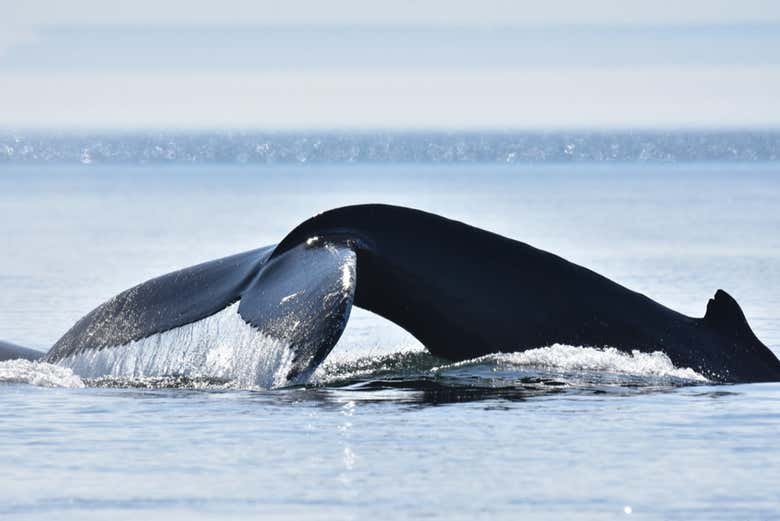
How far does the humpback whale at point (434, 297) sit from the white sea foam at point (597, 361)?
0.05 meters

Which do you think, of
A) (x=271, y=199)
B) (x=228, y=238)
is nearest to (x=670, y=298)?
(x=228, y=238)

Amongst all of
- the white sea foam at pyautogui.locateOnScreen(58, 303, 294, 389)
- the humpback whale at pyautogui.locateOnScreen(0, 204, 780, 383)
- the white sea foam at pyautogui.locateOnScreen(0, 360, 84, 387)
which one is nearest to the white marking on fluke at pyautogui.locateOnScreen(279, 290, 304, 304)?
the humpback whale at pyautogui.locateOnScreen(0, 204, 780, 383)

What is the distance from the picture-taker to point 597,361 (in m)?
11.7

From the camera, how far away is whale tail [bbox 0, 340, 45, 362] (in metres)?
13.3

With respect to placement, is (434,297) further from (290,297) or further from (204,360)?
(204,360)

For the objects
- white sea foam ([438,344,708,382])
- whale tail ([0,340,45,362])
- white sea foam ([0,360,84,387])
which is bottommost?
whale tail ([0,340,45,362])

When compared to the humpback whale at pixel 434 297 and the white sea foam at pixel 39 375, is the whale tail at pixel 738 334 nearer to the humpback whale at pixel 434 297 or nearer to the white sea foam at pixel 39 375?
the humpback whale at pixel 434 297

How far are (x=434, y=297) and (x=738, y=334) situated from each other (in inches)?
87.7

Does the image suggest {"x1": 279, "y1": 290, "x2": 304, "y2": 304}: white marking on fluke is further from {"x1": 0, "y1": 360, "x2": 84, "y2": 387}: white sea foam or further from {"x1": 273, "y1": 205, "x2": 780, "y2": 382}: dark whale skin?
{"x1": 0, "y1": 360, "x2": 84, "y2": 387}: white sea foam

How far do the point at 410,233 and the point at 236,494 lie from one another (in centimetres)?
293

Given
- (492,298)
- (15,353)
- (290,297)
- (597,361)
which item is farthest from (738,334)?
(15,353)

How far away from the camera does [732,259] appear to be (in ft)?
111

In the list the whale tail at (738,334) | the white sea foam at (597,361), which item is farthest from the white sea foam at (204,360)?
the whale tail at (738,334)

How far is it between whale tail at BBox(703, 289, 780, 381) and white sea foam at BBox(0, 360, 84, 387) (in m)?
4.25
